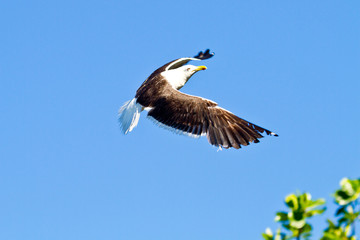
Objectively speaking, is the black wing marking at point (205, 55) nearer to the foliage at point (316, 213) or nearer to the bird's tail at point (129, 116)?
the bird's tail at point (129, 116)

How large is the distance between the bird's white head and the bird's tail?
1076 mm

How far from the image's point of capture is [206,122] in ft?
38.9

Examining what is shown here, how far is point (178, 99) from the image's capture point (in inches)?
476

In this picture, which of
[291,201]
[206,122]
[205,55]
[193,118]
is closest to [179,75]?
[193,118]

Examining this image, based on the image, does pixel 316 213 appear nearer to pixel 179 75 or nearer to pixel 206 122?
pixel 206 122

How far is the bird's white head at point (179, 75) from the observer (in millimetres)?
13258

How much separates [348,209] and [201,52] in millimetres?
16598

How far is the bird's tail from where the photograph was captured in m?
12.3

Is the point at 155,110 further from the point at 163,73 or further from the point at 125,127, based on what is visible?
the point at 163,73

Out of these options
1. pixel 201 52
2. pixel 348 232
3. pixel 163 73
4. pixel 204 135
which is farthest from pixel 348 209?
pixel 201 52

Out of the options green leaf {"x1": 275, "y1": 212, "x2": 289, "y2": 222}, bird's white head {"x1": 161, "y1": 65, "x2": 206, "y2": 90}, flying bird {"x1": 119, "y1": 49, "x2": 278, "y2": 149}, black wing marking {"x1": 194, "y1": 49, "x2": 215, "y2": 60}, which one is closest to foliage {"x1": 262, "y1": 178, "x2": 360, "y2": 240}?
green leaf {"x1": 275, "y1": 212, "x2": 289, "y2": 222}

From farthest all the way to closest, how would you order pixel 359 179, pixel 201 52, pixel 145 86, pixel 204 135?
pixel 201 52 < pixel 145 86 < pixel 204 135 < pixel 359 179

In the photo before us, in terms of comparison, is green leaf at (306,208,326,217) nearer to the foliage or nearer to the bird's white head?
the foliage

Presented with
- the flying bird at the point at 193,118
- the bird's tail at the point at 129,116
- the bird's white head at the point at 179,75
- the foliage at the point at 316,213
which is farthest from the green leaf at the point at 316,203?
the bird's white head at the point at 179,75
